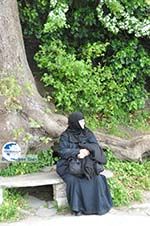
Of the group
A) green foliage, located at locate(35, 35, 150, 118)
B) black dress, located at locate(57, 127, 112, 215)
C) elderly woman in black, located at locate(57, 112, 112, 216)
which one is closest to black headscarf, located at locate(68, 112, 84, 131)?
elderly woman in black, located at locate(57, 112, 112, 216)

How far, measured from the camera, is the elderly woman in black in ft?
21.6

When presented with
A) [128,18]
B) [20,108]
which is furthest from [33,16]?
[20,108]

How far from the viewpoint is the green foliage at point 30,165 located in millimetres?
7230

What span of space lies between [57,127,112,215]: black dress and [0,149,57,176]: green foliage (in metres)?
0.75

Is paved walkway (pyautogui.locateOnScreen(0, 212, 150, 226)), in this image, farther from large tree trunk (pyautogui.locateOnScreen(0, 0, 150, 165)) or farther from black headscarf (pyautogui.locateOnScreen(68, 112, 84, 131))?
large tree trunk (pyautogui.locateOnScreen(0, 0, 150, 165))

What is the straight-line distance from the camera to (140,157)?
26.1 feet

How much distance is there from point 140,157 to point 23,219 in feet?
7.69

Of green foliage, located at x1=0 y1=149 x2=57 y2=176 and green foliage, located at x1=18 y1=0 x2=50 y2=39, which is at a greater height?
green foliage, located at x1=18 y1=0 x2=50 y2=39

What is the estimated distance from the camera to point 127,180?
7.48 metres

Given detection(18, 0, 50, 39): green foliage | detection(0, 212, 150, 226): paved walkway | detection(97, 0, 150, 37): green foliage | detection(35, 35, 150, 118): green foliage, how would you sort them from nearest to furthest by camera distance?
detection(0, 212, 150, 226): paved walkway, detection(35, 35, 150, 118): green foliage, detection(97, 0, 150, 37): green foliage, detection(18, 0, 50, 39): green foliage

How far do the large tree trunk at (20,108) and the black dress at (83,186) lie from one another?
2.34 feet

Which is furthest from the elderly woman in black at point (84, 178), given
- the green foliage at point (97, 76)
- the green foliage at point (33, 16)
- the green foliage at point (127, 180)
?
the green foliage at point (33, 16)

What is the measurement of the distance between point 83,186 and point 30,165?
114 centimetres

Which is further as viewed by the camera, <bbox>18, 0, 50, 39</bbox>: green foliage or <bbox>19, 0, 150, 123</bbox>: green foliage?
<bbox>18, 0, 50, 39</bbox>: green foliage
